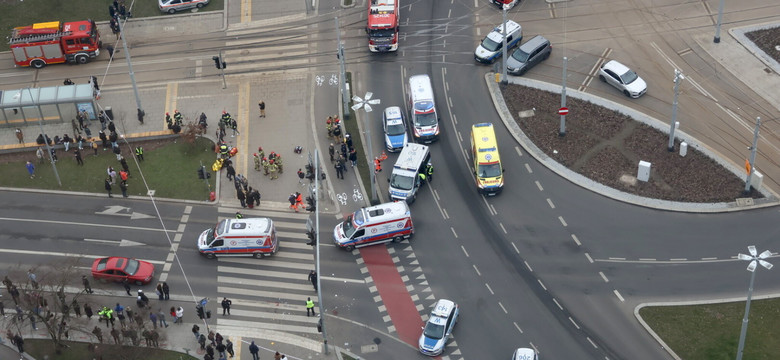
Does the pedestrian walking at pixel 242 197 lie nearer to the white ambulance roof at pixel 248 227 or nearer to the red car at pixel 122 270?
the white ambulance roof at pixel 248 227

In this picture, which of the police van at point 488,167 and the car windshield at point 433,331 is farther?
the police van at point 488,167

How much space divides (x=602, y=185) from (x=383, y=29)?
23787 mm

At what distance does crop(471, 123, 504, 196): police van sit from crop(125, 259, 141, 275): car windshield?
2474 centimetres

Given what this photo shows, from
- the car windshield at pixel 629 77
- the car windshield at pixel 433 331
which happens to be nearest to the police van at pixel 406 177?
the car windshield at pixel 433 331

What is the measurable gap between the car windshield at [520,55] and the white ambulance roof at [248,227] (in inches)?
1036

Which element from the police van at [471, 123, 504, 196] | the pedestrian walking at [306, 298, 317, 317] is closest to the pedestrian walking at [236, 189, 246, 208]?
the pedestrian walking at [306, 298, 317, 317]

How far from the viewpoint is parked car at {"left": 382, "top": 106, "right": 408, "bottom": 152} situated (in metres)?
85.5

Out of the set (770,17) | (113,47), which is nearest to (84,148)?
(113,47)

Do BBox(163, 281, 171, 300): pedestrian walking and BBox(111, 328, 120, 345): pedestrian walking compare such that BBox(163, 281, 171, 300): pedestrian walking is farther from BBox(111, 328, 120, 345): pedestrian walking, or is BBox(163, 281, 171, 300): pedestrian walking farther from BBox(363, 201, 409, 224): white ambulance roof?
BBox(363, 201, 409, 224): white ambulance roof

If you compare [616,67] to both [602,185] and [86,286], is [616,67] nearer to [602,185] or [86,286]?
[602,185]

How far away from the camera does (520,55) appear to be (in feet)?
301

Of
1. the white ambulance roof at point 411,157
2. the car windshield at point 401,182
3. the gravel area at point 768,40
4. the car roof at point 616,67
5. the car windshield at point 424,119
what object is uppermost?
the gravel area at point 768,40

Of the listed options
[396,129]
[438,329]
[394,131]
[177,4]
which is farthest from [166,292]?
[177,4]

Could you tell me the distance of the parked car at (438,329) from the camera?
70438 millimetres
